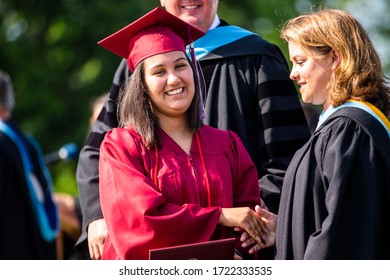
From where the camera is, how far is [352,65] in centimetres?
396

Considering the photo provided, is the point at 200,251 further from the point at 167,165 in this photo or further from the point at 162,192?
the point at 167,165

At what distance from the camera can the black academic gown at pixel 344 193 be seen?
377cm

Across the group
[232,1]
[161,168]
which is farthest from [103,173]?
[232,1]

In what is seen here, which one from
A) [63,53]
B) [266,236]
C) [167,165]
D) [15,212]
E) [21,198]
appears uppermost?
[167,165]

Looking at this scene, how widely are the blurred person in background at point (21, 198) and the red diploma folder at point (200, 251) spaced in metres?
3.85

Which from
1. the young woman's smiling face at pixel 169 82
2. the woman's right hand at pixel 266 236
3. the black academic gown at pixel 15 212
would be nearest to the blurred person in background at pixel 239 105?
the woman's right hand at pixel 266 236

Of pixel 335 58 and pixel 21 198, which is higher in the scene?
pixel 335 58

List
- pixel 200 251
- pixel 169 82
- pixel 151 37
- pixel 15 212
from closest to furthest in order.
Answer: pixel 200 251, pixel 169 82, pixel 151 37, pixel 15 212

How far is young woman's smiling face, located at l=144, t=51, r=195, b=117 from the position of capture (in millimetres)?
4277

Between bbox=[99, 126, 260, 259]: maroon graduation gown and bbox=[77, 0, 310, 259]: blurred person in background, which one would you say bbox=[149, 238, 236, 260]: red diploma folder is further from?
bbox=[77, 0, 310, 259]: blurred person in background

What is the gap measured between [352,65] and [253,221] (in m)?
0.80

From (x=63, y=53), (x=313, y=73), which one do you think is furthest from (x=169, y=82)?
(x=63, y=53)

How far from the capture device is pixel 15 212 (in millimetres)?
7719

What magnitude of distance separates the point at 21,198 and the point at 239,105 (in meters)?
3.34
